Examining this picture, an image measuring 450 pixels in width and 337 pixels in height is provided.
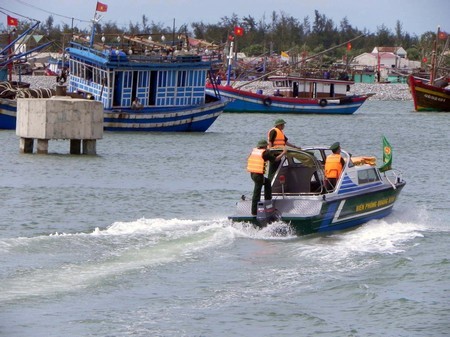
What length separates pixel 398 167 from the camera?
34.2 metres

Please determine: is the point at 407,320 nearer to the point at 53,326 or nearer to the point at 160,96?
the point at 53,326

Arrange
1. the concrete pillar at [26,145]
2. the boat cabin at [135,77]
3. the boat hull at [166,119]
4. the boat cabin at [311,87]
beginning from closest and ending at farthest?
the concrete pillar at [26,145] → the boat cabin at [135,77] → the boat hull at [166,119] → the boat cabin at [311,87]

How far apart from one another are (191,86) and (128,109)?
3.14 m

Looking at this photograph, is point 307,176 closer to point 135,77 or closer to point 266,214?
point 266,214

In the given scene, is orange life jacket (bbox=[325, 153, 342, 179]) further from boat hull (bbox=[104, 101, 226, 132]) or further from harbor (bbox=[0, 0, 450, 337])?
boat hull (bbox=[104, 101, 226, 132])

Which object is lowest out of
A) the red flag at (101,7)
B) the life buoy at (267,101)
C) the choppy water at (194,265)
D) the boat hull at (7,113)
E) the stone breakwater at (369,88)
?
the choppy water at (194,265)

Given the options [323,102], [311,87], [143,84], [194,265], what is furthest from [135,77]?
[194,265]

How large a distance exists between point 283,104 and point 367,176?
44.1 metres

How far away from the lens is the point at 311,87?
66.1 meters

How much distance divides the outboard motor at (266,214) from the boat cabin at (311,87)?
46.4m

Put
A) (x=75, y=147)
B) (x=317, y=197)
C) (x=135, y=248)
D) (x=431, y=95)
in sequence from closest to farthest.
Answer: (x=135, y=248), (x=317, y=197), (x=75, y=147), (x=431, y=95)

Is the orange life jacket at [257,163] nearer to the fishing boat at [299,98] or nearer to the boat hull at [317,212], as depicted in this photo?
the boat hull at [317,212]

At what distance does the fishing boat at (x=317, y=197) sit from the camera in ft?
63.0

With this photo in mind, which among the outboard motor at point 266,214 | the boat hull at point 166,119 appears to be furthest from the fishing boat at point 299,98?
the outboard motor at point 266,214
